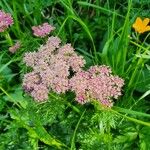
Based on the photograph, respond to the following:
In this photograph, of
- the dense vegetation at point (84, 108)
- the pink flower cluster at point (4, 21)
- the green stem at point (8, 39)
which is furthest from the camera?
the green stem at point (8, 39)

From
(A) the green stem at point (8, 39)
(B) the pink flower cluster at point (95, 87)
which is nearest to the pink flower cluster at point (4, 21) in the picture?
(A) the green stem at point (8, 39)

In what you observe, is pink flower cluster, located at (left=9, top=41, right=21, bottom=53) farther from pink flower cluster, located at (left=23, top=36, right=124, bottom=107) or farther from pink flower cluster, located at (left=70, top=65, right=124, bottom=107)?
pink flower cluster, located at (left=70, top=65, right=124, bottom=107)

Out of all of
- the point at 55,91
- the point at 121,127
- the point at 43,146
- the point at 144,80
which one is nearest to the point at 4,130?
the point at 43,146

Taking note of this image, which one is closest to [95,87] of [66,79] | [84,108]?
[66,79]

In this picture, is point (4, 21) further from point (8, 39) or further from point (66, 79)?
point (66, 79)

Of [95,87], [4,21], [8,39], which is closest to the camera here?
[95,87]

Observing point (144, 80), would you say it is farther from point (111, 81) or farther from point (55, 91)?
point (55, 91)

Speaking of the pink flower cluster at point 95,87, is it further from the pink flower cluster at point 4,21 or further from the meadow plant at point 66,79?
the pink flower cluster at point 4,21

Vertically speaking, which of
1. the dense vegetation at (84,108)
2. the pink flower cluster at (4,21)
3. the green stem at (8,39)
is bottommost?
the dense vegetation at (84,108)
